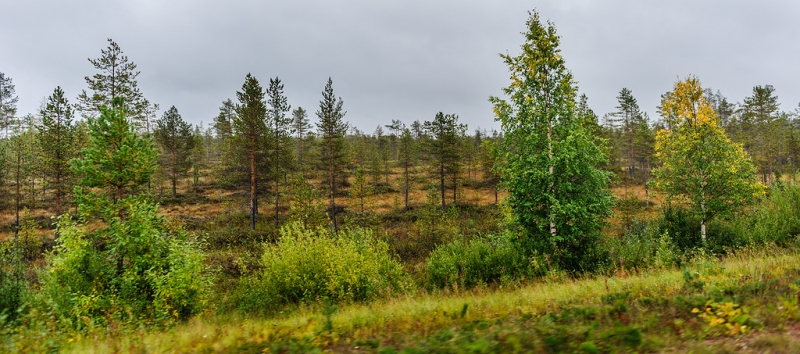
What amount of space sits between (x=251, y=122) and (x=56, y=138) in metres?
13.8

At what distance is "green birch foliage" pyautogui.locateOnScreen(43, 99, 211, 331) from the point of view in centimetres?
1039

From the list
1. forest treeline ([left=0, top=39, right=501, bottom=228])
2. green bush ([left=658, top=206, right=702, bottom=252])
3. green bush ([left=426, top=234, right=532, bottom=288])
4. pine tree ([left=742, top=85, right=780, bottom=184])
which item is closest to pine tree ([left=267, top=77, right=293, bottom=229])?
forest treeline ([left=0, top=39, right=501, bottom=228])

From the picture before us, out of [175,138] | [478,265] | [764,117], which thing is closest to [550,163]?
[478,265]

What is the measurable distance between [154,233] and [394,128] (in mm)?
67381

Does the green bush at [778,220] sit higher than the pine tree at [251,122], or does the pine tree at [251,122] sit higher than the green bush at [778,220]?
the pine tree at [251,122]

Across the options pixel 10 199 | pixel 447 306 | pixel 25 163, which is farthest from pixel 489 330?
pixel 10 199

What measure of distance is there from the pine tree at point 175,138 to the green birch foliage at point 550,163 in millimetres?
41235

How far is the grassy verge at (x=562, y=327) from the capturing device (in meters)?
4.36

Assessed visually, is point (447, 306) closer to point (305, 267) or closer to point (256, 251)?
point (305, 267)

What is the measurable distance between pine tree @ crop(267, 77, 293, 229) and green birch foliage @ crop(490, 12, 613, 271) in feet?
78.3

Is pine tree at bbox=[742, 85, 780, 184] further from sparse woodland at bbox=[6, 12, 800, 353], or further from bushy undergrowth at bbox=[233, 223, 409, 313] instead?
bushy undergrowth at bbox=[233, 223, 409, 313]

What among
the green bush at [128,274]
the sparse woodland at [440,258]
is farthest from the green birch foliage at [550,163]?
the green bush at [128,274]

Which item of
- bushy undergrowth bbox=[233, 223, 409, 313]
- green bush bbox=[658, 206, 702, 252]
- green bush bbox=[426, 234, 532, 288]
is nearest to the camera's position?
bushy undergrowth bbox=[233, 223, 409, 313]

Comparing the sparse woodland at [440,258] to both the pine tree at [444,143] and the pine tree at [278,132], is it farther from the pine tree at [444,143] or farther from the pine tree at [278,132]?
the pine tree at [444,143]
